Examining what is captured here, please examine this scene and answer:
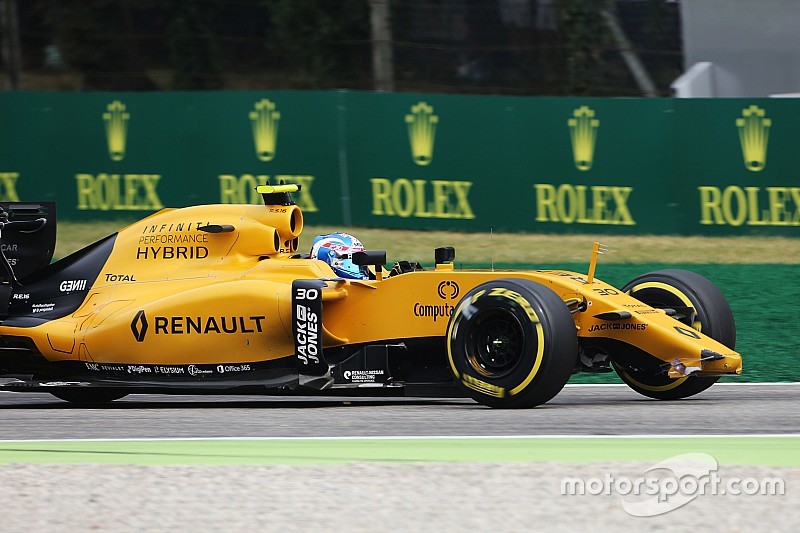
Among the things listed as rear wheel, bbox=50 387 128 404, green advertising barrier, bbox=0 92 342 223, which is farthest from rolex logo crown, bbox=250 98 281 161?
rear wheel, bbox=50 387 128 404

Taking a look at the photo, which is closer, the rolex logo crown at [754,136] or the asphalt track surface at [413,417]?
the asphalt track surface at [413,417]

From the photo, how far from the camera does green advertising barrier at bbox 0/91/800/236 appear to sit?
648 inches

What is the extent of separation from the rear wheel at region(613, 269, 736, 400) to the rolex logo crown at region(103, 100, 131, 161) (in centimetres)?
1132

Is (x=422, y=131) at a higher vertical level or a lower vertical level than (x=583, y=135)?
higher

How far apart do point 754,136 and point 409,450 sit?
10.2m

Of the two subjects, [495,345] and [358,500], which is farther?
[495,345]

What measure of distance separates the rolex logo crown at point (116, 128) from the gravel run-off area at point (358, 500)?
42.4 feet

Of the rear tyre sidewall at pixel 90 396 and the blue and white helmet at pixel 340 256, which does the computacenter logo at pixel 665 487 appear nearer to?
the blue and white helmet at pixel 340 256

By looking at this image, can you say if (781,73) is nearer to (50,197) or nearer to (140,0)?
(50,197)

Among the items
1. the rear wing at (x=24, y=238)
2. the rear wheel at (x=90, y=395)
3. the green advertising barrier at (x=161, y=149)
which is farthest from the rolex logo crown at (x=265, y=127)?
the rear wheel at (x=90, y=395)

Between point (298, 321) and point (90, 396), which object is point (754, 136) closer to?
point (298, 321)

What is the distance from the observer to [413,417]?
8.58m

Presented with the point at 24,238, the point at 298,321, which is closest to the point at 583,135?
the point at 24,238

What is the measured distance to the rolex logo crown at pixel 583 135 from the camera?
17.1m
